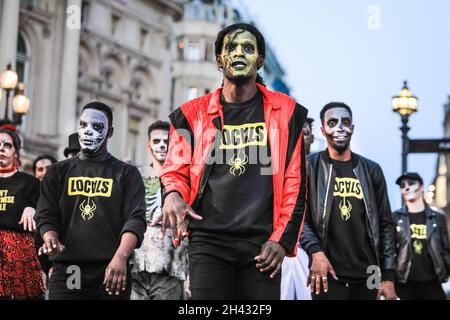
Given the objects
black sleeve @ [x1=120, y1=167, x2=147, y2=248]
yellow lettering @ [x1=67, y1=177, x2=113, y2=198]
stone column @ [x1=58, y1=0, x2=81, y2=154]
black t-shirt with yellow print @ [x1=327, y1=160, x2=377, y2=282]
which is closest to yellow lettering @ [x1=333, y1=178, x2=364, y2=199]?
black t-shirt with yellow print @ [x1=327, y1=160, x2=377, y2=282]

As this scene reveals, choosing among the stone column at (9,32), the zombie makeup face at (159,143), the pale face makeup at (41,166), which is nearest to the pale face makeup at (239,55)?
the zombie makeup face at (159,143)

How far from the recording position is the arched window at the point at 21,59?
45.3 metres

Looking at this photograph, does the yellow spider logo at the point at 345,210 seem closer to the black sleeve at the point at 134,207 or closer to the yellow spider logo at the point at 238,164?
the black sleeve at the point at 134,207

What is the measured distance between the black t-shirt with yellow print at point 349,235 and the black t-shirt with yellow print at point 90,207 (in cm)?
155

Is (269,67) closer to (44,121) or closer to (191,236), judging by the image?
(44,121)

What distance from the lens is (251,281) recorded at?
602 cm

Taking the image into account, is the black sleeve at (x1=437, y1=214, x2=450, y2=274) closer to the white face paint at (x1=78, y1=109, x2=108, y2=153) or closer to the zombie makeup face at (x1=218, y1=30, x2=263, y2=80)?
the white face paint at (x1=78, y1=109, x2=108, y2=153)

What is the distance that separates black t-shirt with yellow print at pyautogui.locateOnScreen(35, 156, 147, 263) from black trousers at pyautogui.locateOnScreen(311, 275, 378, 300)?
60.1 inches

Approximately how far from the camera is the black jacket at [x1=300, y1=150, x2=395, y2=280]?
8.77 meters

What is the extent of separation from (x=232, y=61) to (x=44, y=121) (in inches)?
1613

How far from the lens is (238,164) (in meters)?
6.16

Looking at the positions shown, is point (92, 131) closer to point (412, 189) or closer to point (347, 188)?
point (347, 188)

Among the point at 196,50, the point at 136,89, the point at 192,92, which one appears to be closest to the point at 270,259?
the point at 136,89

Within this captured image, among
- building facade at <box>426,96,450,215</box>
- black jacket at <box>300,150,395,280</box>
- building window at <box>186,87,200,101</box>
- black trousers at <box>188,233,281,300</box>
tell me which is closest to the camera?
black trousers at <box>188,233,281,300</box>
